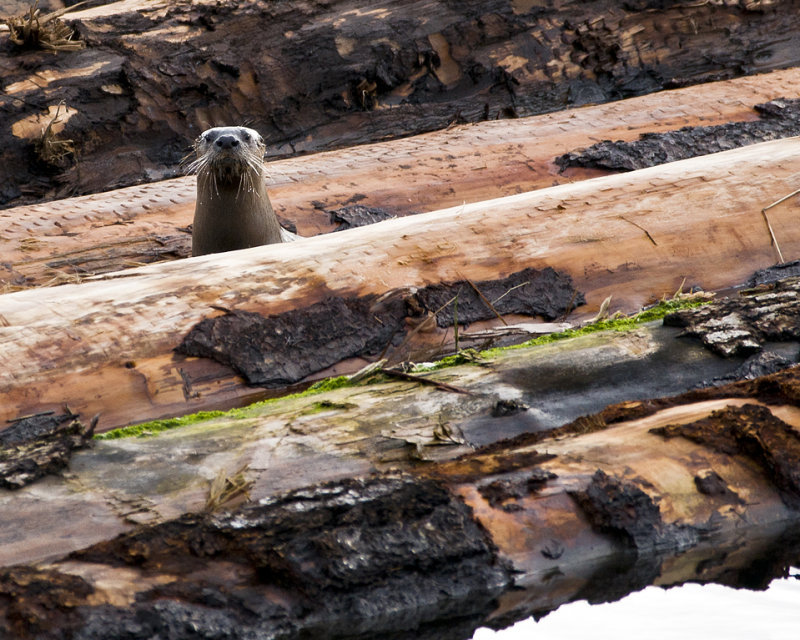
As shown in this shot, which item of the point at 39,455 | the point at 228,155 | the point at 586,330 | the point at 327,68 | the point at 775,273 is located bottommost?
the point at 775,273

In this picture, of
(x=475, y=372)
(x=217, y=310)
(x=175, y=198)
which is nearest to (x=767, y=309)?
(x=475, y=372)

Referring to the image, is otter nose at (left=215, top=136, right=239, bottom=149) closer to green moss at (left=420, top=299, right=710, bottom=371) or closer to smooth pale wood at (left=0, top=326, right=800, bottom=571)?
green moss at (left=420, top=299, right=710, bottom=371)

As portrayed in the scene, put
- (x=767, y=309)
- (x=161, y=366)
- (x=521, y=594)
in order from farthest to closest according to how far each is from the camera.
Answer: (x=161, y=366) < (x=767, y=309) < (x=521, y=594)

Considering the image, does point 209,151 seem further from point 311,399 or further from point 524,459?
point 524,459

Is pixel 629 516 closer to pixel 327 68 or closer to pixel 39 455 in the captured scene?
pixel 39 455

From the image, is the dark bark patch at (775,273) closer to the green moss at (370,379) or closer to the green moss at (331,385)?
the green moss at (370,379)

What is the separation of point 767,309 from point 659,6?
6.28m

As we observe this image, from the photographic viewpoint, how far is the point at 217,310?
175 inches

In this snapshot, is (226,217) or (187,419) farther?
(226,217)

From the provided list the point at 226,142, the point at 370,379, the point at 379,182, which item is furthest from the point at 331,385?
the point at 379,182

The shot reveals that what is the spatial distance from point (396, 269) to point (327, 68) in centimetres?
460

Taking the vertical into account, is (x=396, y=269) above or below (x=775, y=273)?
above

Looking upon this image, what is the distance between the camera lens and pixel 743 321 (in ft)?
12.9

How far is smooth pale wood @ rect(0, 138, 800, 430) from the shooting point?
13.6ft
